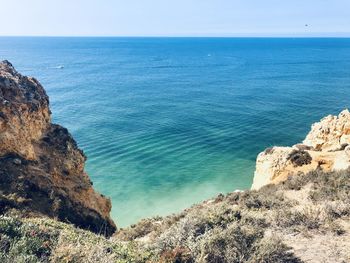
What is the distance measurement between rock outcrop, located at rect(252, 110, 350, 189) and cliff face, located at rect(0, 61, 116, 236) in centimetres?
1027

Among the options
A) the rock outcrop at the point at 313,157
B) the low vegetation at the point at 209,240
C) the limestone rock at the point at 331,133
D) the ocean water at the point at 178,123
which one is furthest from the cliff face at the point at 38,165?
the limestone rock at the point at 331,133

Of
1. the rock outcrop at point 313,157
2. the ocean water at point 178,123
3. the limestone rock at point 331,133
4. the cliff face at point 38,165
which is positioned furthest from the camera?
the ocean water at point 178,123

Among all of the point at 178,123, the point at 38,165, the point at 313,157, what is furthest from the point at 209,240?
the point at 178,123

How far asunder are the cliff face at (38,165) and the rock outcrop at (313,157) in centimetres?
1027

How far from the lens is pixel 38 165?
1658 centimetres

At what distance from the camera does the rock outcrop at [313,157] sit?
19906 millimetres

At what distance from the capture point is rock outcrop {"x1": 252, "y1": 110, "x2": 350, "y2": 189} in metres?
19.9

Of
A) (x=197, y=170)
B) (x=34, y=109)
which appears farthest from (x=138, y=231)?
(x=197, y=170)

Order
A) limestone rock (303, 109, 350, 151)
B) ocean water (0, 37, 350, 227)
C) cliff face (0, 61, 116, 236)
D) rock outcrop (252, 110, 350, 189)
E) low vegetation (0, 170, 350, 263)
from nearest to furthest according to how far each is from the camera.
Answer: low vegetation (0, 170, 350, 263) → cliff face (0, 61, 116, 236) → rock outcrop (252, 110, 350, 189) → limestone rock (303, 109, 350, 151) → ocean water (0, 37, 350, 227)

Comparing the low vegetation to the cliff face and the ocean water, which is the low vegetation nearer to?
the cliff face

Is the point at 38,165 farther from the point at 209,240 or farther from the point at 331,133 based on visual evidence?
the point at 331,133

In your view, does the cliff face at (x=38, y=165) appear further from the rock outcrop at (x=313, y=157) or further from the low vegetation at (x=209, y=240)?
the rock outcrop at (x=313, y=157)

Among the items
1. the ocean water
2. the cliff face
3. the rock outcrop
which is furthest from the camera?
the ocean water

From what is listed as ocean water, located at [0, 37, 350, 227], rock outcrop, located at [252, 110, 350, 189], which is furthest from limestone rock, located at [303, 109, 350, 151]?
ocean water, located at [0, 37, 350, 227]
